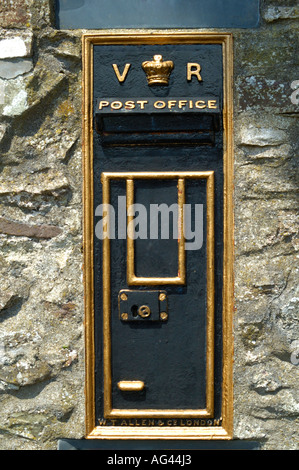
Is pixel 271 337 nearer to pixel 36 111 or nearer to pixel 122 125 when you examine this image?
pixel 122 125

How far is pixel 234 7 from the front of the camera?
4.68ft

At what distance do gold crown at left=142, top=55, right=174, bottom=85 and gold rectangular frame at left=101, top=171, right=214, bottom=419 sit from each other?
29 centimetres

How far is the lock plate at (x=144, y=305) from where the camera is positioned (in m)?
1.42

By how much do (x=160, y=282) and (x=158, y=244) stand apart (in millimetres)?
123

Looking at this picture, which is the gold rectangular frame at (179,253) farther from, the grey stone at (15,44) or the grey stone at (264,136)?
the grey stone at (15,44)

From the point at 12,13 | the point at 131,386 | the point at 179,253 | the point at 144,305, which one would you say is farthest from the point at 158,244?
the point at 12,13

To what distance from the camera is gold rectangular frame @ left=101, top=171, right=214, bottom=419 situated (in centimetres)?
141

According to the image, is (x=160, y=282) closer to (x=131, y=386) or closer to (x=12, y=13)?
(x=131, y=386)

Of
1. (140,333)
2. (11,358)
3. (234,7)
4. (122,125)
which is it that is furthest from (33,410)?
(234,7)

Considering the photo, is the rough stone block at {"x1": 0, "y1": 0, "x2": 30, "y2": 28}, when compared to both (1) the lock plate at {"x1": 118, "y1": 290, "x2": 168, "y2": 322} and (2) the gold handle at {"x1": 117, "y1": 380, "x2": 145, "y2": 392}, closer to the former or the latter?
(1) the lock plate at {"x1": 118, "y1": 290, "x2": 168, "y2": 322}

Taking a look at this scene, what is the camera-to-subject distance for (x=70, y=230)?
143cm

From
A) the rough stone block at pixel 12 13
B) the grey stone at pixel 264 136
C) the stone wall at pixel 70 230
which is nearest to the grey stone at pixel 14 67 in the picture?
the stone wall at pixel 70 230

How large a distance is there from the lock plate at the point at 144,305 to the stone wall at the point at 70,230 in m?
0.15

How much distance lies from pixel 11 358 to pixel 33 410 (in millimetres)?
184
